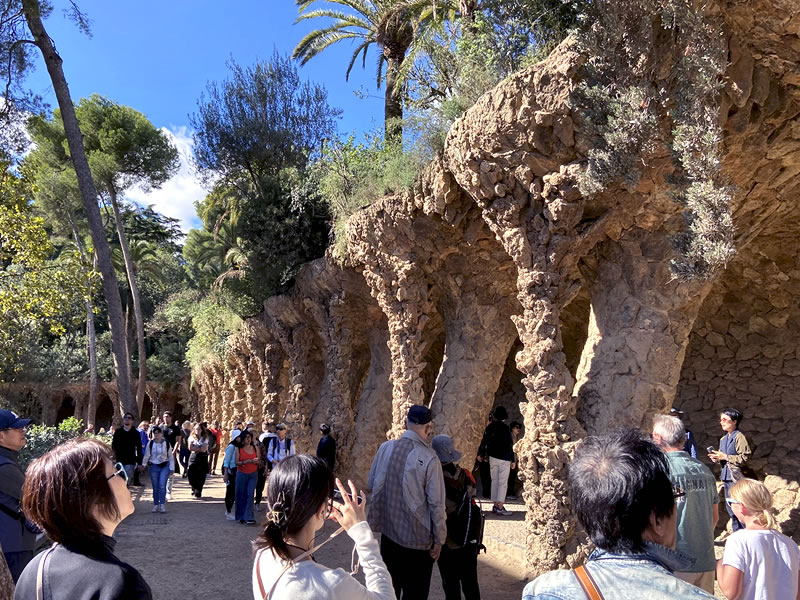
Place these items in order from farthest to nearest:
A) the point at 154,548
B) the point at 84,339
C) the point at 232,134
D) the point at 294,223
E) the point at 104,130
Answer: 1. the point at 84,339
2. the point at 104,130
3. the point at 232,134
4. the point at 294,223
5. the point at 154,548

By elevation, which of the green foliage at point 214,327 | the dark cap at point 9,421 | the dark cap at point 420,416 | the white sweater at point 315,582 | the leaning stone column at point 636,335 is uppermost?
the green foliage at point 214,327

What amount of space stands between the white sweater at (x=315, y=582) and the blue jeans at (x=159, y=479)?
9.26 m

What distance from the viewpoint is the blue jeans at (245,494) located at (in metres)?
9.84

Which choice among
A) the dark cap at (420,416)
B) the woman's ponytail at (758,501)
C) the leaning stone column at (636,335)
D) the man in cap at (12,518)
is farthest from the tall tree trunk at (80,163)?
the woman's ponytail at (758,501)

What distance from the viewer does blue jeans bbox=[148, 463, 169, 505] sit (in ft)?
34.9

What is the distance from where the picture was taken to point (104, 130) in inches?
936

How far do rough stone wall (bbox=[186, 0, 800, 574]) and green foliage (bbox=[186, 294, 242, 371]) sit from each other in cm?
1086

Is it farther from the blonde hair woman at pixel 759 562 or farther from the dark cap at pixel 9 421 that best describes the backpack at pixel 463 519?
the dark cap at pixel 9 421

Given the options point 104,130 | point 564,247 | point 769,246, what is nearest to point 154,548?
point 564,247

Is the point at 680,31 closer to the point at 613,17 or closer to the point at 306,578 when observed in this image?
the point at 613,17

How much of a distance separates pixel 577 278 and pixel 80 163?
1098 cm

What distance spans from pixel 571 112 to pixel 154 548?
728 cm

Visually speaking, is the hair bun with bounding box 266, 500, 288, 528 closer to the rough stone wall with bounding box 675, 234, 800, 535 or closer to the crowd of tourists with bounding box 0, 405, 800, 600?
the crowd of tourists with bounding box 0, 405, 800, 600

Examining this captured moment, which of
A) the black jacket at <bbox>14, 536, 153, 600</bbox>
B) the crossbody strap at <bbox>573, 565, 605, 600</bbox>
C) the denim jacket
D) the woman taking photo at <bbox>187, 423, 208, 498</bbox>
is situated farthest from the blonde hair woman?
the woman taking photo at <bbox>187, 423, 208, 498</bbox>
